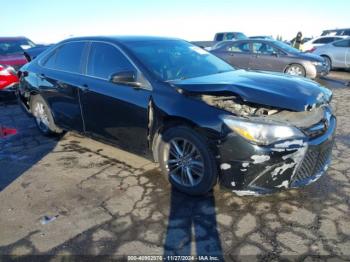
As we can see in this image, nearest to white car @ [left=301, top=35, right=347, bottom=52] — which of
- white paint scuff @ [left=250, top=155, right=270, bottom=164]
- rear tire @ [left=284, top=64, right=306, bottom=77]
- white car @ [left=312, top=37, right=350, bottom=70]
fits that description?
white car @ [left=312, top=37, right=350, bottom=70]

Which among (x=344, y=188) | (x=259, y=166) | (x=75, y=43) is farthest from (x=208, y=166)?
(x=75, y=43)

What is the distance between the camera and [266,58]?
11289 mm

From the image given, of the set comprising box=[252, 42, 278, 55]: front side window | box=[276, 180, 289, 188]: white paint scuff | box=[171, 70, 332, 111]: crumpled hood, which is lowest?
box=[276, 180, 289, 188]: white paint scuff

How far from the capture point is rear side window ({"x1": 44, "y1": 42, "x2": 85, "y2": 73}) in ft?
15.3

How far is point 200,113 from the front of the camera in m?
3.19

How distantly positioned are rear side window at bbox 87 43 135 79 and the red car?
14.8 ft

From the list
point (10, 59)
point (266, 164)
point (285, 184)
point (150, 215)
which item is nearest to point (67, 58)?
point (150, 215)

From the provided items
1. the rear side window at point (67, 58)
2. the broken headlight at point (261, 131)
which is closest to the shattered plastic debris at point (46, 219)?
the broken headlight at point (261, 131)

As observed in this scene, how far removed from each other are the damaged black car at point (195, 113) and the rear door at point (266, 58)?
7.05 meters

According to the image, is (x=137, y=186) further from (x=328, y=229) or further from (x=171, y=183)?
(x=328, y=229)

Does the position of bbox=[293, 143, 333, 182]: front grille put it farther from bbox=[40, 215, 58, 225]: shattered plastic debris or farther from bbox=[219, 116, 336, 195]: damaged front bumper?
bbox=[40, 215, 58, 225]: shattered plastic debris

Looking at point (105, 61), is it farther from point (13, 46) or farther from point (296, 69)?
point (296, 69)

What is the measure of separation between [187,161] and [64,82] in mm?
2271

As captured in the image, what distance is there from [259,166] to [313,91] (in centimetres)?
99
